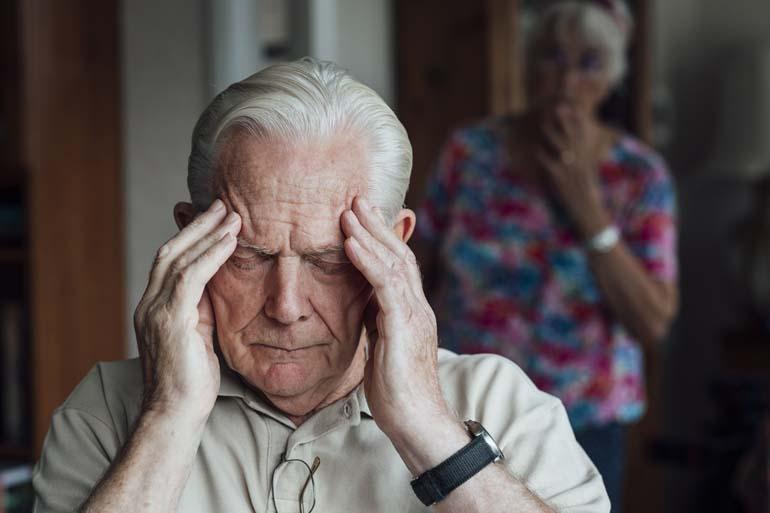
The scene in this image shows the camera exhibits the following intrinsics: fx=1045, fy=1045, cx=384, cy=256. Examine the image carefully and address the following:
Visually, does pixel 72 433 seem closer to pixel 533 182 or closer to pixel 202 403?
pixel 202 403

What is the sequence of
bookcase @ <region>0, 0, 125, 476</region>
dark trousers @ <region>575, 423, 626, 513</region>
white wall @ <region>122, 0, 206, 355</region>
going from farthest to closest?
white wall @ <region>122, 0, 206, 355</region>
bookcase @ <region>0, 0, 125, 476</region>
dark trousers @ <region>575, 423, 626, 513</region>

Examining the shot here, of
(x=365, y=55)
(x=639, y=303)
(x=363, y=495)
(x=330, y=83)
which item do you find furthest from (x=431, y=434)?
(x=365, y=55)

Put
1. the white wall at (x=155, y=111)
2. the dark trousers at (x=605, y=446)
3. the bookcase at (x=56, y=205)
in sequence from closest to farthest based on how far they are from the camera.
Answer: the dark trousers at (x=605, y=446) → the bookcase at (x=56, y=205) → the white wall at (x=155, y=111)

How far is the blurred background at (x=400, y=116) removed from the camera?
118 inches

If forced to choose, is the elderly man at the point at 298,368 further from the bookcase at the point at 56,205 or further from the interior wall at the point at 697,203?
the interior wall at the point at 697,203

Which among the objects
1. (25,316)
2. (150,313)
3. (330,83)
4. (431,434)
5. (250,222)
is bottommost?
(25,316)

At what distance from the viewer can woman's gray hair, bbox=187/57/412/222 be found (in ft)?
4.33

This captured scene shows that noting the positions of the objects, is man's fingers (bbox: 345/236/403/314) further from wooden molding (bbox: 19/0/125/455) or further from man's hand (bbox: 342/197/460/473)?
wooden molding (bbox: 19/0/125/455)

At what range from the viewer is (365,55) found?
3502 mm

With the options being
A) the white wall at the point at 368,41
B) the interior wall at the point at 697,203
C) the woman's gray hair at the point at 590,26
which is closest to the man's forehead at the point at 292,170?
the woman's gray hair at the point at 590,26

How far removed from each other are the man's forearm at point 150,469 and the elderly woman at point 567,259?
1062mm

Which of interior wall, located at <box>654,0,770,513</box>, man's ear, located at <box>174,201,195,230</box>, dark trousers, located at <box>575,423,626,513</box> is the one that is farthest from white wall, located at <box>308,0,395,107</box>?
man's ear, located at <box>174,201,195,230</box>

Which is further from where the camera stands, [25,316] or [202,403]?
[25,316]

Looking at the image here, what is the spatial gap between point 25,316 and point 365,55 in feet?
4.51
